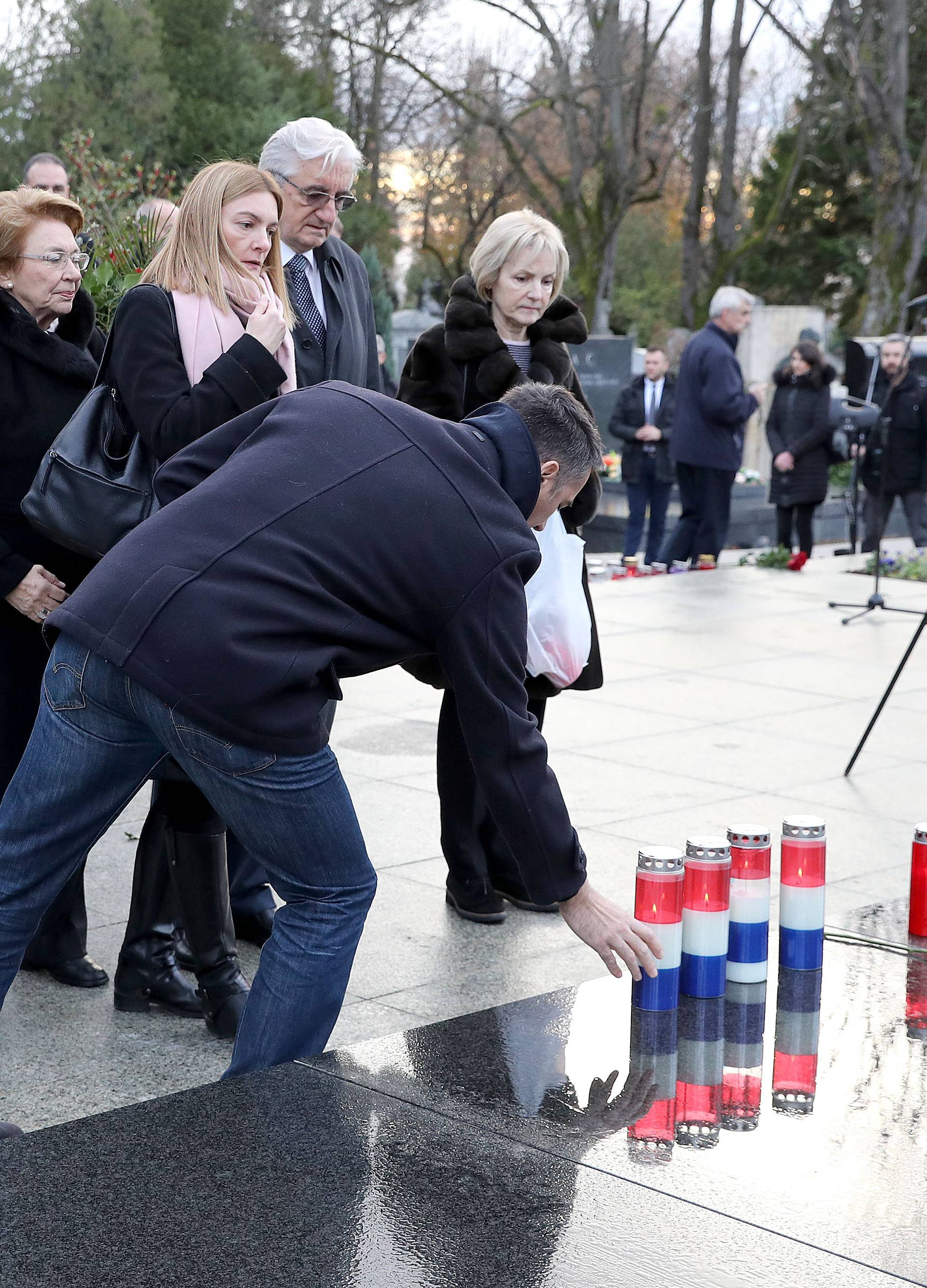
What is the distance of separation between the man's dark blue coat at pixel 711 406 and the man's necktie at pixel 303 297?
7.65 metres

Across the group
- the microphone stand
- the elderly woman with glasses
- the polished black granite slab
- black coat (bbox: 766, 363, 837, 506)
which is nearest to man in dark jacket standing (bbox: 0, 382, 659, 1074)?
the polished black granite slab

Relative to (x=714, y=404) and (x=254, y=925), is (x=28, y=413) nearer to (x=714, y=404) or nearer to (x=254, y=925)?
(x=254, y=925)

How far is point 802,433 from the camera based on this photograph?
43.2 feet

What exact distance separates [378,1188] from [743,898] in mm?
1275

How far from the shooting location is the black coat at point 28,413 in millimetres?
3703

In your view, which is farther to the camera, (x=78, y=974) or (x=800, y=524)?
(x=800, y=524)

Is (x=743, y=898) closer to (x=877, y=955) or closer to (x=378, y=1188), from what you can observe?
(x=877, y=955)

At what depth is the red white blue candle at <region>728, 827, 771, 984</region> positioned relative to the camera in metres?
3.40

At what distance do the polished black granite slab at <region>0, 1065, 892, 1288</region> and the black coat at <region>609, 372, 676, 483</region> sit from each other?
1132 cm

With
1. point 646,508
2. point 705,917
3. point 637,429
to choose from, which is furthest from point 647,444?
point 705,917

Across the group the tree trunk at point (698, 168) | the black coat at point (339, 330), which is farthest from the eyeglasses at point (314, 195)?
the tree trunk at point (698, 168)

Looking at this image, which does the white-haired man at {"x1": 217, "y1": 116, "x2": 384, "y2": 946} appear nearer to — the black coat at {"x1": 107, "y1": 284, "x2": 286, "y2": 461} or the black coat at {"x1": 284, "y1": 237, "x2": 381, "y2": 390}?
the black coat at {"x1": 284, "y1": 237, "x2": 381, "y2": 390}

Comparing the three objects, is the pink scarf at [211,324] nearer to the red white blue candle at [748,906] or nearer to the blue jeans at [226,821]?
the blue jeans at [226,821]

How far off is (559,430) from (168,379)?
1.14 m
